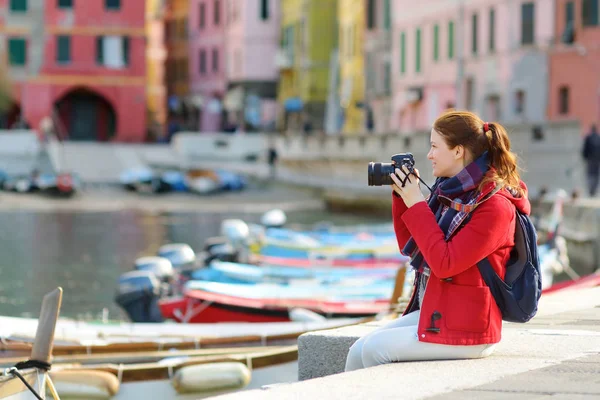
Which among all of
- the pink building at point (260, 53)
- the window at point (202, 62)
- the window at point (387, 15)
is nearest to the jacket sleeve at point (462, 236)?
the window at point (387, 15)

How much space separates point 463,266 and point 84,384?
204 inches

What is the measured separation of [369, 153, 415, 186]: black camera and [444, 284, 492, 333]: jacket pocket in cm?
53

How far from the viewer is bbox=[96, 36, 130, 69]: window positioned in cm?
6638

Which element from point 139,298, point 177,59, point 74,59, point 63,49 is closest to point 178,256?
point 139,298

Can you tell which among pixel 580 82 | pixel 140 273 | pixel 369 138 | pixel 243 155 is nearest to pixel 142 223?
pixel 369 138

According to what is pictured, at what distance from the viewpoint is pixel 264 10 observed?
239 ft

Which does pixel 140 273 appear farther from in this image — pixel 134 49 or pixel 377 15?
pixel 134 49

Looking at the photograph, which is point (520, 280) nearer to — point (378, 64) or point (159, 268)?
point (159, 268)

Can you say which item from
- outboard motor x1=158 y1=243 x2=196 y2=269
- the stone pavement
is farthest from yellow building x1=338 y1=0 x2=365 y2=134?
the stone pavement

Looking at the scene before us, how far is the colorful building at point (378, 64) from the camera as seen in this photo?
5906cm

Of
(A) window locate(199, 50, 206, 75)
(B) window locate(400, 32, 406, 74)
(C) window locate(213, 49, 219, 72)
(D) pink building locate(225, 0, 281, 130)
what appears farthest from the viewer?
(A) window locate(199, 50, 206, 75)

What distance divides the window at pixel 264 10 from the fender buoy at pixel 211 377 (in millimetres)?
62225

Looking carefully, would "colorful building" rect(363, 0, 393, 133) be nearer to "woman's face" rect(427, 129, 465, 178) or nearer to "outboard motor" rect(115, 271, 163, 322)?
"outboard motor" rect(115, 271, 163, 322)

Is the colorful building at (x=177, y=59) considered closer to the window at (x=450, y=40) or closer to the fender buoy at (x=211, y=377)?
the window at (x=450, y=40)
